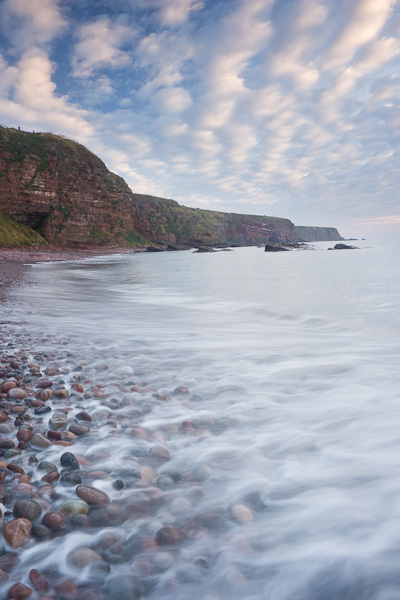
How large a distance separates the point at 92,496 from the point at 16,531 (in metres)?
0.39

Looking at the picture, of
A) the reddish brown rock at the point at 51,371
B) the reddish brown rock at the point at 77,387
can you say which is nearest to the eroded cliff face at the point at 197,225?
the reddish brown rock at the point at 51,371

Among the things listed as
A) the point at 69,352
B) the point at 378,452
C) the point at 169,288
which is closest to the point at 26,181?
the point at 169,288

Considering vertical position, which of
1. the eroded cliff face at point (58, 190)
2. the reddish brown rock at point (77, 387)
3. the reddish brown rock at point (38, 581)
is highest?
the eroded cliff face at point (58, 190)

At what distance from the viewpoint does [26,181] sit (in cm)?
5356

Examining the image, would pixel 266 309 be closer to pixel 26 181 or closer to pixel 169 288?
pixel 169 288

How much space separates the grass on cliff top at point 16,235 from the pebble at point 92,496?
4868cm

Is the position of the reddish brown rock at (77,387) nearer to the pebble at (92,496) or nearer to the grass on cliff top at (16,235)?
the pebble at (92,496)

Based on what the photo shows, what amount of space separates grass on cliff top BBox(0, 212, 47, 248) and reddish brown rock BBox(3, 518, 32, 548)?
48.8m

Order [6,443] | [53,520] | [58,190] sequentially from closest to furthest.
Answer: [53,520] < [6,443] < [58,190]

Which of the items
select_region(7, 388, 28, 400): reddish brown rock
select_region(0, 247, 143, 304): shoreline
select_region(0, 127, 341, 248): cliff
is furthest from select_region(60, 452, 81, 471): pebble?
select_region(0, 127, 341, 248): cliff

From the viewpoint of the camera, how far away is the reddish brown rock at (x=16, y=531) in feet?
4.95

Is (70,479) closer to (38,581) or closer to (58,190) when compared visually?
(38,581)

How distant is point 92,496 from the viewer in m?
Answer: 1.82

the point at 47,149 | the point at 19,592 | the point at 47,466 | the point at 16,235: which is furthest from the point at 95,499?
the point at 47,149
